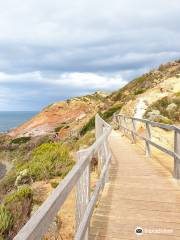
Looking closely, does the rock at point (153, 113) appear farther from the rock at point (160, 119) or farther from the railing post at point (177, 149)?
the railing post at point (177, 149)

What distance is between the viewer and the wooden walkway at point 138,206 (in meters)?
5.87

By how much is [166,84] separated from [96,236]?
31141 mm

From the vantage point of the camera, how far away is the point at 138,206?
7207 mm

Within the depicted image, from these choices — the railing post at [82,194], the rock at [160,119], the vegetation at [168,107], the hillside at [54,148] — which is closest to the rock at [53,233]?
the hillside at [54,148]

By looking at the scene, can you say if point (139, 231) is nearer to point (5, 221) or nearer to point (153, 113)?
point (5, 221)

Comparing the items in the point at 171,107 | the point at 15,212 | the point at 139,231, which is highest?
the point at 171,107

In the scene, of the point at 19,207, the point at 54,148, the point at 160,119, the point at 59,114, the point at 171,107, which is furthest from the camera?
the point at 59,114

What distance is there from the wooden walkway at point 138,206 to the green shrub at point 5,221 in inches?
80.8

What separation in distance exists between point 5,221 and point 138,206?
281 centimetres

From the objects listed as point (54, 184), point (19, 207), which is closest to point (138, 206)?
point (19, 207)

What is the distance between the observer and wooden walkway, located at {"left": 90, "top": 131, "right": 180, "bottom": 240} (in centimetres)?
587

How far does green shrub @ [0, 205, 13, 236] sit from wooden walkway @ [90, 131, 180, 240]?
2.05 meters

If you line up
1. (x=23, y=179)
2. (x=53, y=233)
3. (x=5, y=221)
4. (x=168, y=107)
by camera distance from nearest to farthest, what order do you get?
1. (x=53, y=233)
2. (x=5, y=221)
3. (x=23, y=179)
4. (x=168, y=107)

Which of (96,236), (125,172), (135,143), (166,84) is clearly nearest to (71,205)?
(125,172)
